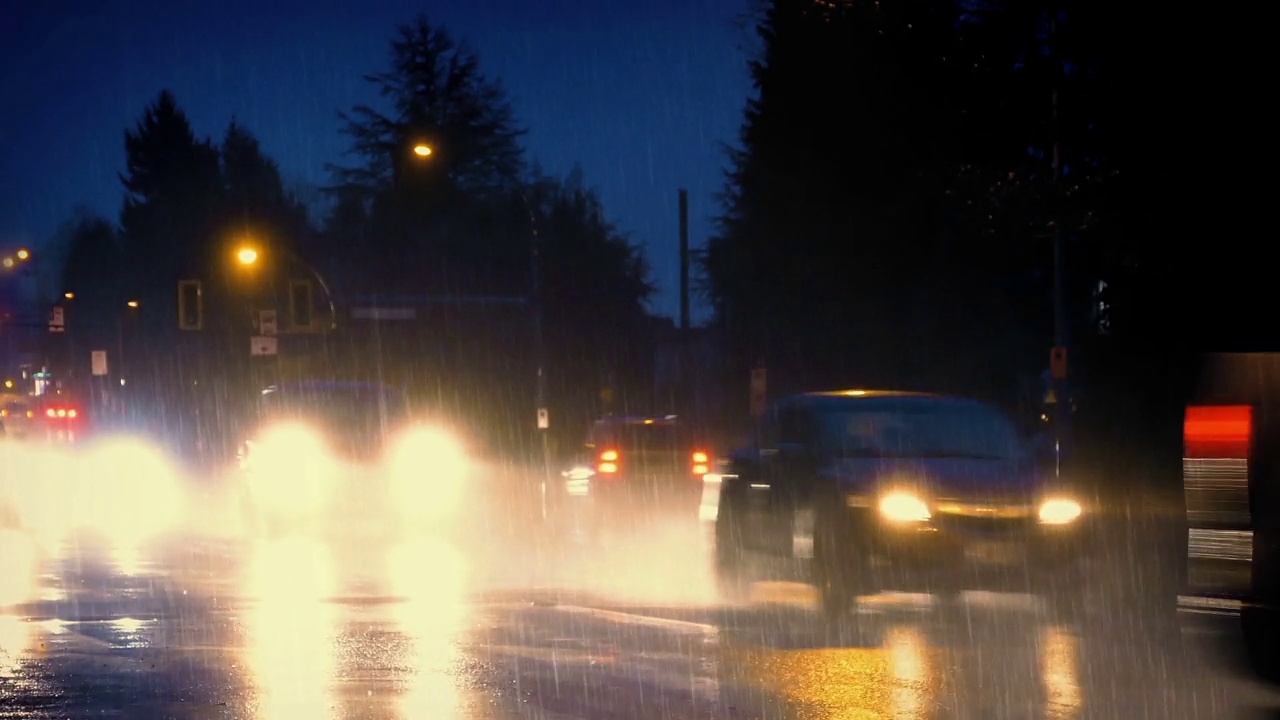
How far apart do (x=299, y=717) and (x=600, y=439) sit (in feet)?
56.3

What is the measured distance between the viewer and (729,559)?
53.2 feet

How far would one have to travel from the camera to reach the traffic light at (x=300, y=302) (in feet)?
163

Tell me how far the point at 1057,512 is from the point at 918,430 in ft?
5.28

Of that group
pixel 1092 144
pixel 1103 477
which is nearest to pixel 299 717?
pixel 1092 144

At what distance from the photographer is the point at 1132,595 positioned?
1638cm

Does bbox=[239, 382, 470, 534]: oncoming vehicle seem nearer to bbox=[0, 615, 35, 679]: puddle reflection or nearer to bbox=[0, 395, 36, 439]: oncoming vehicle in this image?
bbox=[0, 615, 35, 679]: puddle reflection

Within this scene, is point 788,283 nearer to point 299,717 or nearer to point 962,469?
point 962,469

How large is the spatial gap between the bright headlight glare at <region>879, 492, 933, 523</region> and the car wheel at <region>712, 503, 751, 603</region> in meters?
2.12

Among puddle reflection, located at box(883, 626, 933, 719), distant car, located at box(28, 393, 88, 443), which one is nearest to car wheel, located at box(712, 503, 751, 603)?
puddle reflection, located at box(883, 626, 933, 719)

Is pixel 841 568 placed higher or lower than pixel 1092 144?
lower

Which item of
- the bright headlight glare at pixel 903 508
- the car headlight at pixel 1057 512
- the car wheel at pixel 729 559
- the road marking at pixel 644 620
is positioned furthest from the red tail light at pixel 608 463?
the car headlight at pixel 1057 512

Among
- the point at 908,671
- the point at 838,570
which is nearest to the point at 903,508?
the point at 838,570

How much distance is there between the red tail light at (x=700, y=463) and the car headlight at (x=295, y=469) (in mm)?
5023

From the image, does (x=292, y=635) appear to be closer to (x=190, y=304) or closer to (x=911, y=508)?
(x=911, y=508)
